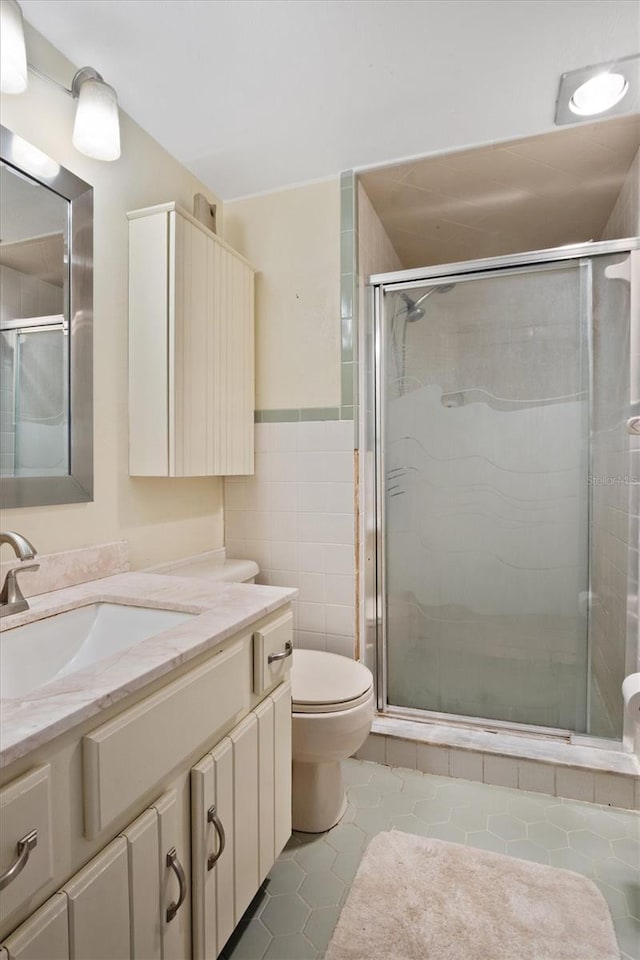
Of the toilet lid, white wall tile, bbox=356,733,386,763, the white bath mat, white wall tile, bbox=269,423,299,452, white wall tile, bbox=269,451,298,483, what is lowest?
the white bath mat

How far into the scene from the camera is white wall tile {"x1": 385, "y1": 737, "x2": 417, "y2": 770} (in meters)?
1.90

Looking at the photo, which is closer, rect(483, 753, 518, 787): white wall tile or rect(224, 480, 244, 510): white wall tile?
rect(483, 753, 518, 787): white wall tile

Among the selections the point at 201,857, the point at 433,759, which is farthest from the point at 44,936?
the point at 433,759

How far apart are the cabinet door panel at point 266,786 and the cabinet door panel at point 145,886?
1.13 ft

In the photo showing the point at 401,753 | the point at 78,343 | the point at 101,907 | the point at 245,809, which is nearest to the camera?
the point at 101,907

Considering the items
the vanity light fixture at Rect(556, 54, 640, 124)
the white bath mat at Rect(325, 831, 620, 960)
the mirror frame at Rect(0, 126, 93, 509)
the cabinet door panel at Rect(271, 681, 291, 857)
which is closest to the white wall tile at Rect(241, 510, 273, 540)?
the mirror frame at Rect(0, 126, 93, 509)

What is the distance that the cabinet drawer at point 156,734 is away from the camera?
0.71 m

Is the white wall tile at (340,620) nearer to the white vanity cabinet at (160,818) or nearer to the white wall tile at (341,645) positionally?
the white wall tile at (341,645)

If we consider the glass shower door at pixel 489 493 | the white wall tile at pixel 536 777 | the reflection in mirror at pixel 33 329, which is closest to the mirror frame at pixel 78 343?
the reflection in mirror at pixel 33 329

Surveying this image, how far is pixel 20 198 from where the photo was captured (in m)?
1.28

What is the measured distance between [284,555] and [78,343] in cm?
112

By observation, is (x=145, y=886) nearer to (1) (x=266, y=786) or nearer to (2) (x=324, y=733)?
(1) (x=266, y=786)

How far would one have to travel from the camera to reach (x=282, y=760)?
1.26m

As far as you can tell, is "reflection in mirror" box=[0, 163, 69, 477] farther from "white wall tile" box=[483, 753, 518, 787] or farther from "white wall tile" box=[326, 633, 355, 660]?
"white wall tile" box=[483, 753, 518, 787]
